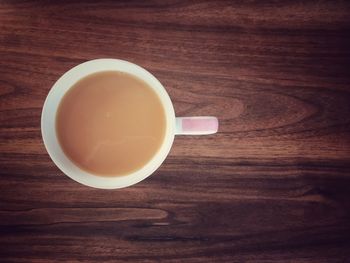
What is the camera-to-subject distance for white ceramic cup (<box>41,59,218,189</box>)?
2.23 ft

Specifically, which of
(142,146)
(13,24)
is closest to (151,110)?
(142,146)

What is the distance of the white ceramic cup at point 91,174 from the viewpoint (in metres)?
0.68

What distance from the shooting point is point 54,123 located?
73cm

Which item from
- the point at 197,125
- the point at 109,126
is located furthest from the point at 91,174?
the point at 197,125

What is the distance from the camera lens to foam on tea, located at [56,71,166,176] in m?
0.74

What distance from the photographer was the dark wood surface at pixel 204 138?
2.41 ft

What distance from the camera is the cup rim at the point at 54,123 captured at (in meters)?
0.69

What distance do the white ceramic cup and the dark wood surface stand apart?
1.5 inches

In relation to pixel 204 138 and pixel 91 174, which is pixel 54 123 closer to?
pixel 91 174

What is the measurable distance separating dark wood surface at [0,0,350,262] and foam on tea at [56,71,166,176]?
0.04 metres

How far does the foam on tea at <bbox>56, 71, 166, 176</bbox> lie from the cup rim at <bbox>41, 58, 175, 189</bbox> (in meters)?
0.02

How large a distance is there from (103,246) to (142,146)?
0.19 metres

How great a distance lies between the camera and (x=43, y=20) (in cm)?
75

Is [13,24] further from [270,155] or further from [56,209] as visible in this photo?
[270,155]
